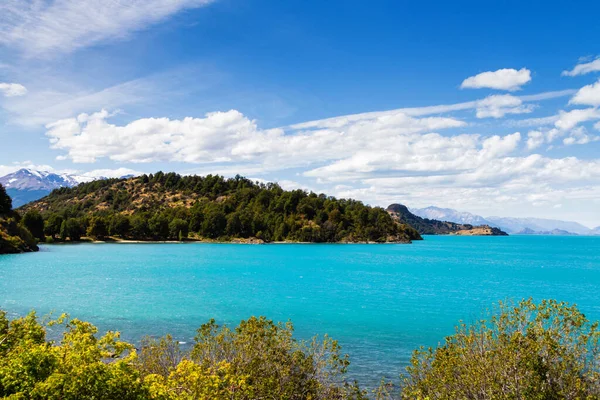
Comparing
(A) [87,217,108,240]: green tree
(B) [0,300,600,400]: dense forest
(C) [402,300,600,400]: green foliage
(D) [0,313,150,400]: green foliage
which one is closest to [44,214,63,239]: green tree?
(A) [87,217,108,240]: green tree

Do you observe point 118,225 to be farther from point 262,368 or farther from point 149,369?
point 262,368

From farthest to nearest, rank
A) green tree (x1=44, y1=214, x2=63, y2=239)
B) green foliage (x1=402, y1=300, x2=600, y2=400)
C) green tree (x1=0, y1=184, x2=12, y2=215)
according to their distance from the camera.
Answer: green tree (x1=44, y1=214, x2=63, y2=239) → green tree (x1=0, y1=184, x2=12, y2=215) → green foliage (x1=402, y1=300, x2=600, y2=400)

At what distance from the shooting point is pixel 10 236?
119m

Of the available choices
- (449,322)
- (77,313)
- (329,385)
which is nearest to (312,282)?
(449,322)

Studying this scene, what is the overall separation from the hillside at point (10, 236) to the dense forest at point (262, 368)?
120012 millimetres

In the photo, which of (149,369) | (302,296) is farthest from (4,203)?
(149,369)

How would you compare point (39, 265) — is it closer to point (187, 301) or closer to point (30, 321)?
point (187, 301)

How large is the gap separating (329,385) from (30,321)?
42.0 feet

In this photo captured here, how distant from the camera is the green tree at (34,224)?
160250mm

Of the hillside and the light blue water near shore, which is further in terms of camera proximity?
the hillside

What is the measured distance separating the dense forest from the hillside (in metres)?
120

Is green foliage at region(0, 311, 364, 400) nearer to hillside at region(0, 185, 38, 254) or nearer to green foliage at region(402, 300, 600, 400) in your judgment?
green foliage at region(402, 300, 600, 400)

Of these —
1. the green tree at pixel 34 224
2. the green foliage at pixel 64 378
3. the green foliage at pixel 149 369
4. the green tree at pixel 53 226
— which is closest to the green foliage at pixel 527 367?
the green foliage at pixel 149 369

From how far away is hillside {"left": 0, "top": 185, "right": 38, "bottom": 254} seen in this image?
378 ft
